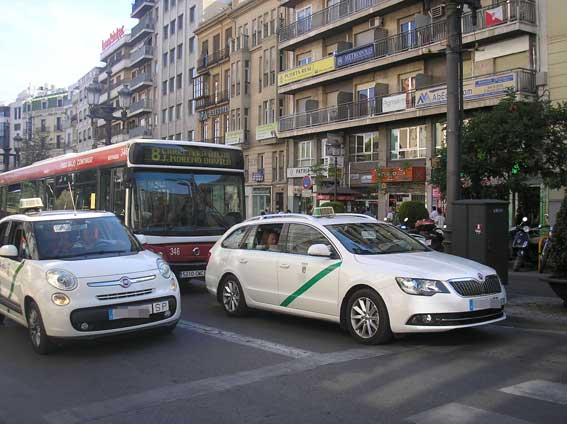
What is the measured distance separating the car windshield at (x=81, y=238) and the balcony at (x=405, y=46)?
54.1 feet

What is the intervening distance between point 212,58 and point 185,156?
43.4 meters

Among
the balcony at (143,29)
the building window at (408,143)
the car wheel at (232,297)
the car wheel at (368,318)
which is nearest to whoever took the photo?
the car wheel at (368,318)

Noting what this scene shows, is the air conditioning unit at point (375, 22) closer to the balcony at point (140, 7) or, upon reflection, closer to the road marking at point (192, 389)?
the road marking at point (192, 389)

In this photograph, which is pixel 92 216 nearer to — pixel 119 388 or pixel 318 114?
pixel 119 388

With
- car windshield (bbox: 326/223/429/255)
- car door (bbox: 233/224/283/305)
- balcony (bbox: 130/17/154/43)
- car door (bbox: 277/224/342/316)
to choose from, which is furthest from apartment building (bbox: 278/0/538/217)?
balcony (bbox: 130/17/154/43)

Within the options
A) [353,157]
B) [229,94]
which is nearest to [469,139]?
[353,157]

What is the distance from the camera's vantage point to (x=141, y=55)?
2699 inches

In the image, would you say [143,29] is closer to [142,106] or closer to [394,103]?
[142,106]

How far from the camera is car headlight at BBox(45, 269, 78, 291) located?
6.57m

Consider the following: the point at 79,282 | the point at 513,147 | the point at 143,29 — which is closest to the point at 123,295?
the point at 79,282

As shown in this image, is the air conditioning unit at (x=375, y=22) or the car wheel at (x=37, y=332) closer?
the car wheel at (x=37, y=332)

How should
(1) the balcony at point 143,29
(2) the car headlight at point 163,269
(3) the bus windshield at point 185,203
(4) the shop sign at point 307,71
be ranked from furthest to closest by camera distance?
(1) the balcony at point 143,29, (4) the shop sign at point 307,71, (3) the bus windshield at point 185,203, (2) the car headlight at point 163,269

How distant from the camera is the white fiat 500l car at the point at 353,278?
260 inches

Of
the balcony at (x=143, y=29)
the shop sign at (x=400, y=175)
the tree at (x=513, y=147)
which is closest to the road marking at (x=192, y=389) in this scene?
the tree at (x=513, y=147)
